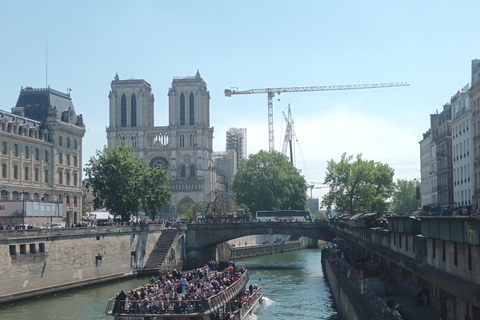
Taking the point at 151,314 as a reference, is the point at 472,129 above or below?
above

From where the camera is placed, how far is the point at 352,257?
2172 inches

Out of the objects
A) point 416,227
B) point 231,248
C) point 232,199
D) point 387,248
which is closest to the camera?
point 416,227

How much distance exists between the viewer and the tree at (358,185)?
106 meters

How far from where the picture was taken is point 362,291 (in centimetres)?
3409

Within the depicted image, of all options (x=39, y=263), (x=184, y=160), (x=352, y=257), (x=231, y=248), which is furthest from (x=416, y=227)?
(x=184, y=160)

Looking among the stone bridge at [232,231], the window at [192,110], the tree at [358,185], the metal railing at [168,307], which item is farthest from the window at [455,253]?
the window at [192,110]

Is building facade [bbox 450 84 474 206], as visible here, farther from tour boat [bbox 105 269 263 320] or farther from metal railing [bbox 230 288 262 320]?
tour boat [bbox 105 269 263 320]

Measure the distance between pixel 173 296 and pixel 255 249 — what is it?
2658 inches

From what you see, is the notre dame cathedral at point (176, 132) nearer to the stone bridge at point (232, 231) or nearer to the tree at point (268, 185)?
the tree at point (268, 185)

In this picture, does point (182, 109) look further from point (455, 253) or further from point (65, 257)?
point (455, 253)

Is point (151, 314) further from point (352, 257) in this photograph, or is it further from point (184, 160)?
point (184, 160)

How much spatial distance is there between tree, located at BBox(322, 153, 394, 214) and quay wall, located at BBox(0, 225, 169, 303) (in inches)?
1680

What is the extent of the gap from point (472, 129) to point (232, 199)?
85416 mm

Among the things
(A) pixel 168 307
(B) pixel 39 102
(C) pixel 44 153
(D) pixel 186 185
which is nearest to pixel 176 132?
(D) pixel 186 185
